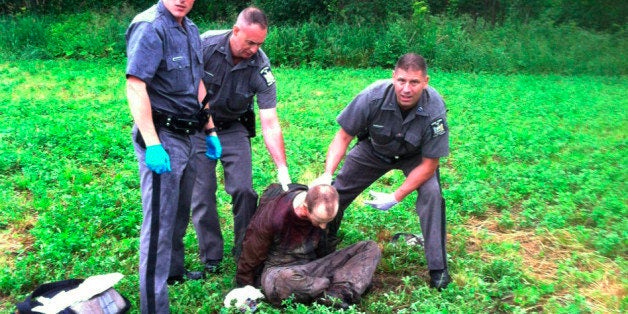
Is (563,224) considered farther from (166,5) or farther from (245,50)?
(166,5)

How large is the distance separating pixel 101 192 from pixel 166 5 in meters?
2.82

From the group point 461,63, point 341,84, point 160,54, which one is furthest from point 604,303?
point 461,63

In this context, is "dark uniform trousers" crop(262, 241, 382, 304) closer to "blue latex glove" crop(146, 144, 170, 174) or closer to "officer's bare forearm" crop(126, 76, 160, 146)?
"blue latex glove" crop(146, 144, 170, 174)

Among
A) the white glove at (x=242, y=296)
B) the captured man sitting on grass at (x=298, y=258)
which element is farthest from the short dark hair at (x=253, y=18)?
the white glove at (x=242, y=296)

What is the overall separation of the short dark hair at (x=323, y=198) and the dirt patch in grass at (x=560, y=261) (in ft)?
5.57

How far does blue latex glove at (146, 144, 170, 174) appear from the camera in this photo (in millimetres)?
3266

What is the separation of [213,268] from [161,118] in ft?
4.52

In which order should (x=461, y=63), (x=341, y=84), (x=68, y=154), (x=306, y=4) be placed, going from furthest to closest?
(x=306, y=4) < (x=461, y=63) < (x=341, y=84) < (x=68, y=154)

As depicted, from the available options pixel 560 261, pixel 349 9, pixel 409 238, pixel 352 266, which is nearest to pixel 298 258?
pixel 352 266

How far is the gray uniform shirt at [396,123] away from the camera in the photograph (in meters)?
4.20

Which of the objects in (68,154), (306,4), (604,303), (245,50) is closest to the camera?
(604,303)

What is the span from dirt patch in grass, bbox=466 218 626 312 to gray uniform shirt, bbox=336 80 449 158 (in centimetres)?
115

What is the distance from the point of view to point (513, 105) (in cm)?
1077

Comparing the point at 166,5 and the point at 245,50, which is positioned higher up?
the point at 166,5
